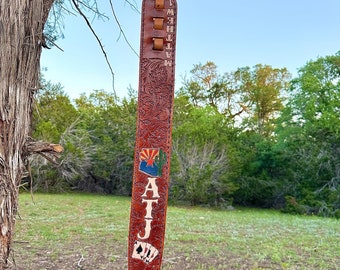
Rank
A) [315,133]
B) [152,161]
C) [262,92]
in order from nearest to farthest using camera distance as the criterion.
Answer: [152,161], [315,133], [262,92]

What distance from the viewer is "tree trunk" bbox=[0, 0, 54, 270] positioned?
5.73ft

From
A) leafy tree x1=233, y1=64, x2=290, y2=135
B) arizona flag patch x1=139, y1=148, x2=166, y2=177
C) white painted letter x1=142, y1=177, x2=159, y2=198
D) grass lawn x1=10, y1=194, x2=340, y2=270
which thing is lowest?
grass lawn x1=10, y1=194, x2=340, y2=270

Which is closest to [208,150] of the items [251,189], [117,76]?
[251,189]

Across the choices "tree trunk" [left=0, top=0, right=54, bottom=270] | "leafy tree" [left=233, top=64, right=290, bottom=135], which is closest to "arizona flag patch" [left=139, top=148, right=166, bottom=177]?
"tree trunk" [left=0, top=0, right=54, bottom=270]

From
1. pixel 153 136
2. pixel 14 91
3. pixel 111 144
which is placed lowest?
pixel 153 136

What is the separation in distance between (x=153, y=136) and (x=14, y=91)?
70cm

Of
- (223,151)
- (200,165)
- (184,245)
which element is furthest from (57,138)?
(184,245)

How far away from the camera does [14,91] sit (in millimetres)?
1803

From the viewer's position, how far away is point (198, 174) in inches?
525

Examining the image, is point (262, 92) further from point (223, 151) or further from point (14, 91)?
point (14, 91)

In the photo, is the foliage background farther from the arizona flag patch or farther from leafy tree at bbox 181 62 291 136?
the arizona flag patch

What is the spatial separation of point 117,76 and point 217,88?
1839 cm

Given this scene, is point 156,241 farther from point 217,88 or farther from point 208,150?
point 217,88

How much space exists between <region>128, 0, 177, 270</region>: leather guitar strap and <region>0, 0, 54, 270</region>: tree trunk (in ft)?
1.83
